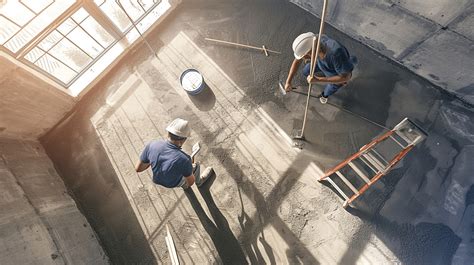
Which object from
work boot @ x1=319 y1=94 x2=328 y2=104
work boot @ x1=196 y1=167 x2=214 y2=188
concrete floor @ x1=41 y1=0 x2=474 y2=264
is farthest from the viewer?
work boot @ x1=319 y1=94 x2=328 y2=104

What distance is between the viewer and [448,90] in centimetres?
445

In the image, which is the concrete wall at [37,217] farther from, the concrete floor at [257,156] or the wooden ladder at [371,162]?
the wooden ladder at [371,162]

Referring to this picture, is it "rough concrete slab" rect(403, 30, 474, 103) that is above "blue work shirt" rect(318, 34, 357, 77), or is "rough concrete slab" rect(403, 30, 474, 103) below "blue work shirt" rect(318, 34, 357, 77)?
above

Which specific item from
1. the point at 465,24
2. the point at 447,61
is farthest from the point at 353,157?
the point at 465,24

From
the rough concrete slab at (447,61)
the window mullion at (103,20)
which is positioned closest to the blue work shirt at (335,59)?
the rough concrete slab at (447,61)

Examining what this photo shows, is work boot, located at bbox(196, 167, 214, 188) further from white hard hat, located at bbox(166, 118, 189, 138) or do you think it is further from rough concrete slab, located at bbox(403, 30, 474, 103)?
rough concrete slab, located at bbox(403, 30, 474, 103)

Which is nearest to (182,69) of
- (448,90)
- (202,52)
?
(202,52)

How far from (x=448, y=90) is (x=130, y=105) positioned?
5.58 metres

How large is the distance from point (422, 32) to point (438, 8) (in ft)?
1.53

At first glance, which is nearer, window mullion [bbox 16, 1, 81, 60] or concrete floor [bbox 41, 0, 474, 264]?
concrete floor [bbox 41, 0, 474, 264]

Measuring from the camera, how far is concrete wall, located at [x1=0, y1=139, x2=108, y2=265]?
3.60m

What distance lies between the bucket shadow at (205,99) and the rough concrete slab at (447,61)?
132 inches

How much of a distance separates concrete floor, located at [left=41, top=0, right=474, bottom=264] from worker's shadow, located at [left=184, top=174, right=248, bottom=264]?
16mm

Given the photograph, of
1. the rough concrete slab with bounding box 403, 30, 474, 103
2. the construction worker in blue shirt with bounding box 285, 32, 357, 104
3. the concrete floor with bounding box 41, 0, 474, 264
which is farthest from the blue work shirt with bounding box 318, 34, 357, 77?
the rough concrete slab with bounding box 403, 30, 474, 103
